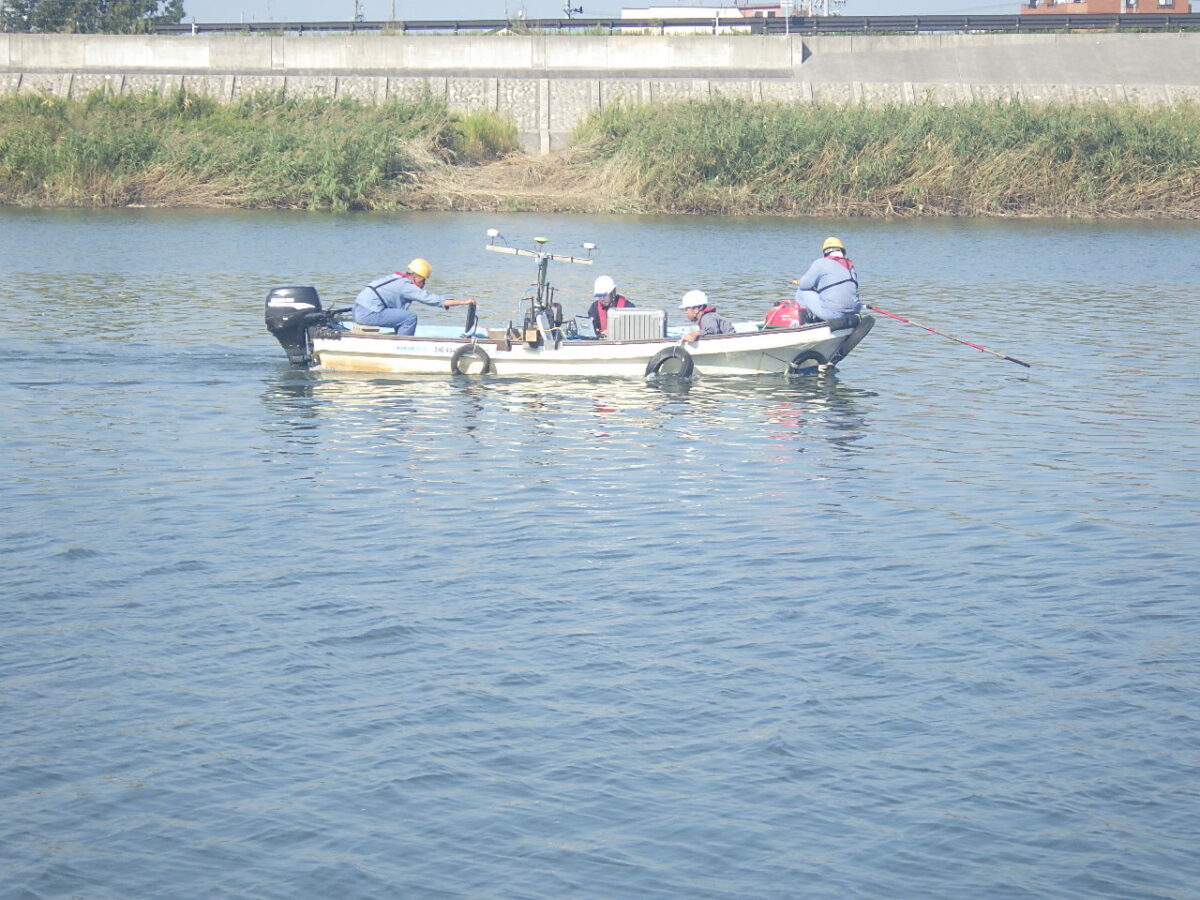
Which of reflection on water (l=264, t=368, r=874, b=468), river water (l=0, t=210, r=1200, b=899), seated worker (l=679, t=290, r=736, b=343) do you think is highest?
seated worker (l=679, t=290, r=736, b=343)

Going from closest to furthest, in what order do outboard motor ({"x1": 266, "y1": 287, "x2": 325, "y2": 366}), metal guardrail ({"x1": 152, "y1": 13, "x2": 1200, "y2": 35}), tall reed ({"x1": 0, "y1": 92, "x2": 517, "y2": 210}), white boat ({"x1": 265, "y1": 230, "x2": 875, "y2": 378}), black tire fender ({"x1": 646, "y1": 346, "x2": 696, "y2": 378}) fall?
black tire fender ({"x1": 646, "y1": 346, "x2": 696, "y2": 378}) → white boat ({"x1": 265, "y1": 230, "x2": 875, "y2": 378}) → outboard motor ({"x1": 266, "y1": 287, "x2": 325, "y2": 366}) → tall reed ({"x1": 0, "y1": 92, "x2": 517, "y2": 210}) → metal guardrail ({"x1": 152, "y1": 13, "x2": 1200, "y2": 35})

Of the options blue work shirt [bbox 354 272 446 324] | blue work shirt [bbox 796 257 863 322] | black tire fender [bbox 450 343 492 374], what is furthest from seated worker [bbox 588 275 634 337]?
blue work shirt [bbox 796 257 863 322]

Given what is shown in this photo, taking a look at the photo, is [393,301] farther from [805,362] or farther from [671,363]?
[805,362]

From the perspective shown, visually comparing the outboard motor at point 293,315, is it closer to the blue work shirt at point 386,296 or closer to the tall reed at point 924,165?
the blue work shirt at point 386,296

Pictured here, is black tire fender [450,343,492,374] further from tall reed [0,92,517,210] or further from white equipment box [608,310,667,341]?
tall reed [0,92,517,210]

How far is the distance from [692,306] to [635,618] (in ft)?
32.2

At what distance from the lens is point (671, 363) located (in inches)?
792

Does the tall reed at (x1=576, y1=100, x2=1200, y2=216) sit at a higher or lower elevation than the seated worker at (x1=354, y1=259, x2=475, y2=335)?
higher

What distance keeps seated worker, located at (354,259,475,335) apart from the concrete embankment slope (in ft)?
111

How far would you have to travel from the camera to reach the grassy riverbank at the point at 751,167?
46938 millimetres

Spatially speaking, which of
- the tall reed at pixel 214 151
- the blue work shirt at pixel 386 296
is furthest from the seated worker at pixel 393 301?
the tall reed at pixel 214 151

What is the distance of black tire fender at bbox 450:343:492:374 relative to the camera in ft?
67.0

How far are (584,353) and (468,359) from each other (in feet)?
5.07

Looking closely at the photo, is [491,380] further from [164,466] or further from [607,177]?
[607,177]
